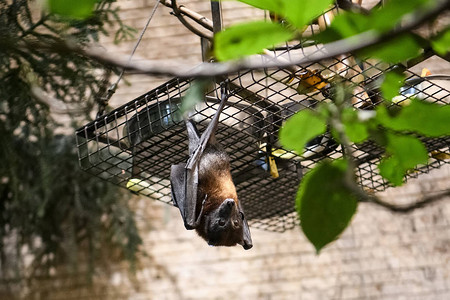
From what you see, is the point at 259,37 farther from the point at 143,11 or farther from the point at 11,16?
the point at 143,11

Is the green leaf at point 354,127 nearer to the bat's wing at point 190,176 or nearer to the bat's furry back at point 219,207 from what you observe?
the bat's wing at point 190,176

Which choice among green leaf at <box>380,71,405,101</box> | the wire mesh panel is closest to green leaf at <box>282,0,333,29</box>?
green leaf at <box>380,71,405,101</box>

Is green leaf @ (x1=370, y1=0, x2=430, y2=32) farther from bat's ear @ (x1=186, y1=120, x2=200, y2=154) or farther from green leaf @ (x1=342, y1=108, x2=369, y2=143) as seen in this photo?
bat's ear @ (x1=186, y1=120, x2=200, y2=154)

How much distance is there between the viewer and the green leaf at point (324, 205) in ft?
1.17

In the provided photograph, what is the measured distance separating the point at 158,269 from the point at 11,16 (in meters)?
1.32

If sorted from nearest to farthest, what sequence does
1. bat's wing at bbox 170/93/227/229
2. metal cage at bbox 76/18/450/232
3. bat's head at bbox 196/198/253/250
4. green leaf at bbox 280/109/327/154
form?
green leaf at bbox 280/109/327/154
metal cage at bbox 76/18/450/232
bat's wing at bbox 170/93/227/229
bat's head at bbox 196/198/253/250

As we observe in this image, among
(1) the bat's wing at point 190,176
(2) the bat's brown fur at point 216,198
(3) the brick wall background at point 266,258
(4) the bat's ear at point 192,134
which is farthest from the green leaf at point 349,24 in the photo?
(3) the brick wall background at point 266,258

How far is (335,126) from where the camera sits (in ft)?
1.22

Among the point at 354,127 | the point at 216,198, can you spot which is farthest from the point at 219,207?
the point at 354,127

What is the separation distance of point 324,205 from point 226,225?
127cm

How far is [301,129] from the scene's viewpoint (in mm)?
365

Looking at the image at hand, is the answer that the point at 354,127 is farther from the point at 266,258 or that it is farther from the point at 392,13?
A: the point at 266,258

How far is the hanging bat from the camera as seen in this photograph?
1413 mm

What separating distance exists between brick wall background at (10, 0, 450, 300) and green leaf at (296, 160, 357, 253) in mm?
2350
